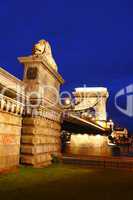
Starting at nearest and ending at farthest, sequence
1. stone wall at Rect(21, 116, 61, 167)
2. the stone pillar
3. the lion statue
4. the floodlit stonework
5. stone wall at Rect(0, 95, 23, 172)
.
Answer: stone wall at Rect(0, 95, 23, 172), the floodlit stonework, stone wall at Rect(21, 116, 61, 167), the stone pillar, the lion statue

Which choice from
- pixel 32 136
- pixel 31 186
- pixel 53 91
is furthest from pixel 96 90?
pixel 31 186

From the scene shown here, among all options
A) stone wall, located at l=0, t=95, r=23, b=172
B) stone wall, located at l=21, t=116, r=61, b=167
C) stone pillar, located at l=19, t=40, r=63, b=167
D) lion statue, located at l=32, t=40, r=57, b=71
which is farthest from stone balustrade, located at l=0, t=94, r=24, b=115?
lion statue, located at l=32, t=40, r=57, b=71

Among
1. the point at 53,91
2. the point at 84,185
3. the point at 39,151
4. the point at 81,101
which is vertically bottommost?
the point at 84,185

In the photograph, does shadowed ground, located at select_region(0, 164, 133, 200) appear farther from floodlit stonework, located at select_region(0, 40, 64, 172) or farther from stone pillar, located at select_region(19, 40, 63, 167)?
stone pillar, located at select_region(19, 40, 63, 167)

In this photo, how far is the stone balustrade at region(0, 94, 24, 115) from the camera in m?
10.7

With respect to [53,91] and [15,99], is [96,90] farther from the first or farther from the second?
[15,99]

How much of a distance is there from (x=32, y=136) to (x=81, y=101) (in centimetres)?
4783

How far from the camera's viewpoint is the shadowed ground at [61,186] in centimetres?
780

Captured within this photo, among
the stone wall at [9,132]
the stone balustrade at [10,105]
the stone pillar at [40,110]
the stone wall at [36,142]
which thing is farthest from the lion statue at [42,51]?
Answer: the stone wall at [9,132]

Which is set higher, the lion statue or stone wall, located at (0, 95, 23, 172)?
the lion statue

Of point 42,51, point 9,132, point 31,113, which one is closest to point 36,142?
point 31,113

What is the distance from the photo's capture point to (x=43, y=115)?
14.2m

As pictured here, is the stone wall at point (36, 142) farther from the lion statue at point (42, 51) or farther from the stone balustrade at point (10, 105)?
the lion statue at point (42, 51)

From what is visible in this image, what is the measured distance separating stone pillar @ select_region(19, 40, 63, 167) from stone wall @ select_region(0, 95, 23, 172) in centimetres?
64
